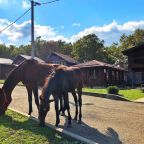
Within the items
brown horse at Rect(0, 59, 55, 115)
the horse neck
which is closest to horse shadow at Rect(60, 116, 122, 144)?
brown horse at Rect(0, 59, 55, 115)

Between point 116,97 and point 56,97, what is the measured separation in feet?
35.7

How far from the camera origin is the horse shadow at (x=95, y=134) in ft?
29.1

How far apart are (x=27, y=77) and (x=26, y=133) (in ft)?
10.2

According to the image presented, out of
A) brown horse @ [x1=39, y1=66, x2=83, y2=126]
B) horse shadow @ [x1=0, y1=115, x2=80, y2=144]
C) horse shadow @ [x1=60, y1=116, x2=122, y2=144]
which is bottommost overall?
horse shadow @ [x1=60, y1=116, x2=122, y2=144]

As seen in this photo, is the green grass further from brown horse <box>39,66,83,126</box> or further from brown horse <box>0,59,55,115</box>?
brown horse <box>0,59,55,115</box>

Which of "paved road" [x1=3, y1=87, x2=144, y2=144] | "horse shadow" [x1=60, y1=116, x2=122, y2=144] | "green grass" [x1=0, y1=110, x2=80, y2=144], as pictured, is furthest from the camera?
"paved road" [x1=3, y1=87, x2=144, y2=144]

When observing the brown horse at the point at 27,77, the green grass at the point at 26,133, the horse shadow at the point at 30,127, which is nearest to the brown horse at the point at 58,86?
the horse shadow at the point at 30,127

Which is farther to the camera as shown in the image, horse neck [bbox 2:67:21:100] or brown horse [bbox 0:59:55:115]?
horse neck [bbox 2:67:21:100]

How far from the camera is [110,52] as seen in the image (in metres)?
81.2

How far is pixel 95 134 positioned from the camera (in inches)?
375

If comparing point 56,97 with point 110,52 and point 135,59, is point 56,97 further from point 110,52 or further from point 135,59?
point 110,52

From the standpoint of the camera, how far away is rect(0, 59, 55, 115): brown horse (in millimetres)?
11953

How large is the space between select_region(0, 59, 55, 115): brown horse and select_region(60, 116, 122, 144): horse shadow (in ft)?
7.11

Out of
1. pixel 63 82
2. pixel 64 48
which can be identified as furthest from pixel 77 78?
pixel 64 48
